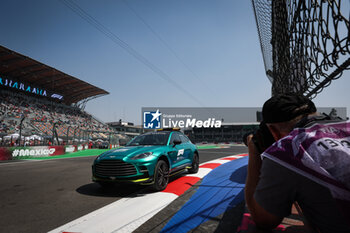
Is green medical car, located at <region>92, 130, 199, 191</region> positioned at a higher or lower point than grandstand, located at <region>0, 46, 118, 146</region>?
lower

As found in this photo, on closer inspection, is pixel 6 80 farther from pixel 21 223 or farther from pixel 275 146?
pixel 275 146

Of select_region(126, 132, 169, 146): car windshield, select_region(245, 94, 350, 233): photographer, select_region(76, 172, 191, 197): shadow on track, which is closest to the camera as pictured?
select_region(245, 94, 350, 233): photographer

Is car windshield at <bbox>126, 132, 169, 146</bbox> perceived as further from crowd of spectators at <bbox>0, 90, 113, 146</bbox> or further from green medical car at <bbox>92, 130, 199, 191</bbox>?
crowd of spectators at <bbox>0, 90, 113, 146</bbox>

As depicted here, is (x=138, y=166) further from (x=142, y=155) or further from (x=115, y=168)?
(x=115, y=168)

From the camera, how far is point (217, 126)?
219 feet

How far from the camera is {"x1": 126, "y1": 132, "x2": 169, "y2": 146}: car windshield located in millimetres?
5326

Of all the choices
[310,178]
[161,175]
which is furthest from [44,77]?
[310,178]

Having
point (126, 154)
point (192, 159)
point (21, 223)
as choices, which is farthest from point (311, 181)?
point (192, 159)

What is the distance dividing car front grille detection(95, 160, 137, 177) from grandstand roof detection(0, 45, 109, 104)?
3260 centimetres

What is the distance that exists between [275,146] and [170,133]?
4.86m

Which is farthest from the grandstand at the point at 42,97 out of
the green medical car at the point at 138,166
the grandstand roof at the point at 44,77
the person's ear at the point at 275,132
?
the person's ear at the point at 275,132

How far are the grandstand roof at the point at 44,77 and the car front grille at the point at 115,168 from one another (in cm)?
3260

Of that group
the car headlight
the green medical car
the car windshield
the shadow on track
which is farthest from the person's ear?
the car windshield

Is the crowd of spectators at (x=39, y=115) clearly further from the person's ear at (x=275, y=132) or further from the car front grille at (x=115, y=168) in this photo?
the person's ear at (x=275, y=132)
